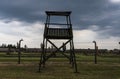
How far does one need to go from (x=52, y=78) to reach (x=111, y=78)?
3206 millimetres

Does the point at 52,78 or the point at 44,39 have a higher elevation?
the point at 44,39

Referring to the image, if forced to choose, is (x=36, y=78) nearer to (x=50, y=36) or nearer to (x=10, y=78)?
(x=10, y=78)

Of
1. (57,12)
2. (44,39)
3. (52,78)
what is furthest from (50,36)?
(52,78)

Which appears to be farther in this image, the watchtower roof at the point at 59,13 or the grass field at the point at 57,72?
the watchtower roof at the point at 59,13

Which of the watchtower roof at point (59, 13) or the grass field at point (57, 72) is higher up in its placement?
the watchtower roof at point (59, 13)

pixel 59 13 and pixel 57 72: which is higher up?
pixel 59 13

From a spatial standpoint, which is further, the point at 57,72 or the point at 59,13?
the point at 59,13

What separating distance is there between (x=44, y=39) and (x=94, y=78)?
259 inches

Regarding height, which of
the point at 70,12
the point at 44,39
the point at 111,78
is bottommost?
the point at 111,78

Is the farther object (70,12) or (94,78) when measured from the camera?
(70,12)

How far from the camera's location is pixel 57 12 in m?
21.5

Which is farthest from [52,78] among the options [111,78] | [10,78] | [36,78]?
[111,78]

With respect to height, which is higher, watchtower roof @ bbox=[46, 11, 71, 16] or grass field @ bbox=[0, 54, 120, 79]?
watchtower roof @ bbox=[46, 11, 71, 16]

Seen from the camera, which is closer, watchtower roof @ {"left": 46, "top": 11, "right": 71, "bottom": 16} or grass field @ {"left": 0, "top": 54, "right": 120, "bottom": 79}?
grass field @ {"left": 0, "top": 54, "right": 120, "bottom": 79}
